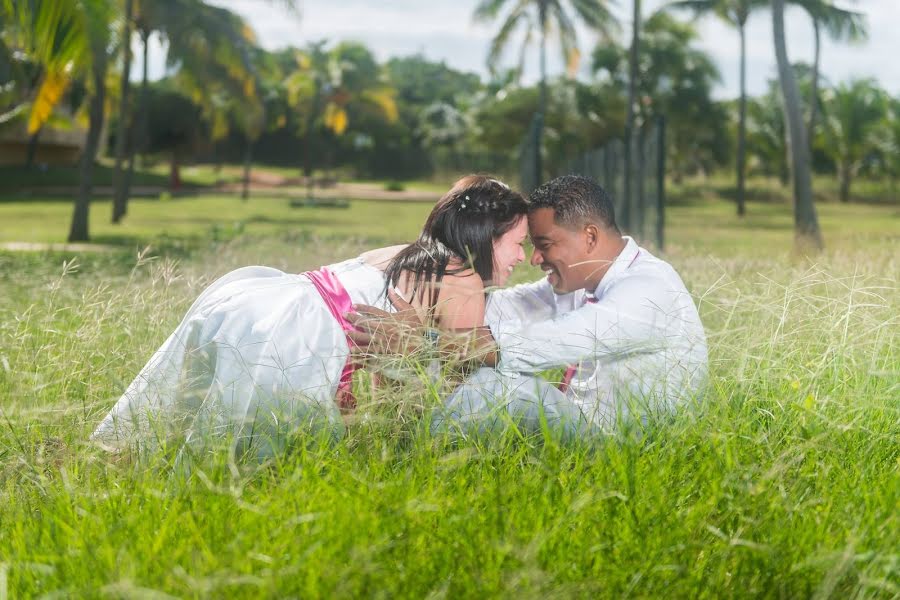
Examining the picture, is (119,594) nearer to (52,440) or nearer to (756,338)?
(52,440)

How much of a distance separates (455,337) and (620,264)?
2.81 ft

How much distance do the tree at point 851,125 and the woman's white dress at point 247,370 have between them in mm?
51045

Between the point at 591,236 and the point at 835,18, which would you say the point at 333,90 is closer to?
the point at 835,18

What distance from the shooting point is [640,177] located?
46.2 ft

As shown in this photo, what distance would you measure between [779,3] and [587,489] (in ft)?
47.9

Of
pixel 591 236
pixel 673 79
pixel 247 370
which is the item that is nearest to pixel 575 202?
pixel 591 236

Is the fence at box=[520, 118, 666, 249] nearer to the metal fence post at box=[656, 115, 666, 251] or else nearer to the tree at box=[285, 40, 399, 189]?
the metal fence post at box=[656, 115, 666, 251]

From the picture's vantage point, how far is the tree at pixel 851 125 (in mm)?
52500

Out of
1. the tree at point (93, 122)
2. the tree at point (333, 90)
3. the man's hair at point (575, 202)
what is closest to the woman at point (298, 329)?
the man's hair at point (575, 202)

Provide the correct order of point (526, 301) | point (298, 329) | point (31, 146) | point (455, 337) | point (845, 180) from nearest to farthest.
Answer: point (455, 337), point (298, 329), point (526, 301), point (31, 146), point (845, 180)

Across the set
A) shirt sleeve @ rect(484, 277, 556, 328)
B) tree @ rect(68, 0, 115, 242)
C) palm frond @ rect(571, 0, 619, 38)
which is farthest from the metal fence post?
palm frond @ rect(571, 0, 619, 38)

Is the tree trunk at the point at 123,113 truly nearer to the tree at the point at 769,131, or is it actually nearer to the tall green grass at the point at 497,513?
A: the tall green grass at the point at 497,513

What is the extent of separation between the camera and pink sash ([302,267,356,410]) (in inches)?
141

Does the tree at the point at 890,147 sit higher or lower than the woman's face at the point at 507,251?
higher
